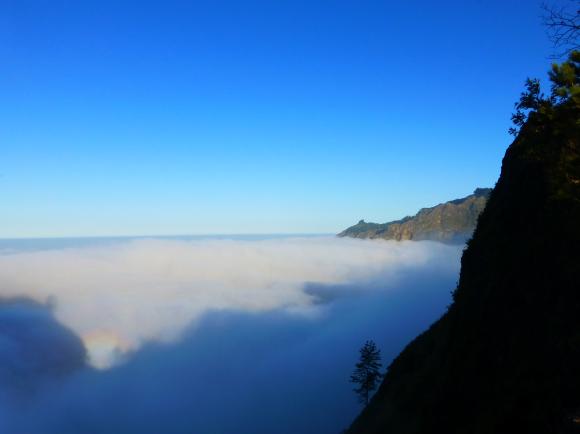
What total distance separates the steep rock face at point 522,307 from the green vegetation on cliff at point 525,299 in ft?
0.16

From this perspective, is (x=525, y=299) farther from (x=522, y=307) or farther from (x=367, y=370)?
(x=367, y=370)

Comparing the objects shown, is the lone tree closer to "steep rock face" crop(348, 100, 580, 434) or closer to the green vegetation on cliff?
the green vegetation on cliff

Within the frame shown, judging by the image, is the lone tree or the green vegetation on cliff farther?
the lone tree

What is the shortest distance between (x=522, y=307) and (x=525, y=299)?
370 millimetres

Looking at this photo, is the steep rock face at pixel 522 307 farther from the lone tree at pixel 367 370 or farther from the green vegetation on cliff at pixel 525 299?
the lone tree at pixel 367 370

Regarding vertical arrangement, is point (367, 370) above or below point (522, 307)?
below

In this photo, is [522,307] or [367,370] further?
[367,370]

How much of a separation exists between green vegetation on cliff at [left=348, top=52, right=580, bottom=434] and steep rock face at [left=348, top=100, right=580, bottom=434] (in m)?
0.05

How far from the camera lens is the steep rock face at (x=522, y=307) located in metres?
13.6

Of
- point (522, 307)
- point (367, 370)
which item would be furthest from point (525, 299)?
point (367, 370)

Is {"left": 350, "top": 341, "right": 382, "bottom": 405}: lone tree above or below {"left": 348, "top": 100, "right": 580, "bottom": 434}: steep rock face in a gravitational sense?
below

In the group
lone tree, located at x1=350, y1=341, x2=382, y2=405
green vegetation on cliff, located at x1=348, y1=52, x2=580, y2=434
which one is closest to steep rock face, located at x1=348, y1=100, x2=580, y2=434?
green vegetation on cliff, located at x1=348, y1=52, x2=580, y2=434

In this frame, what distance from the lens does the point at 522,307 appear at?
17062 millimetres

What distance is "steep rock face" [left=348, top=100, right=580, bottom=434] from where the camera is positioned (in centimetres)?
1361
